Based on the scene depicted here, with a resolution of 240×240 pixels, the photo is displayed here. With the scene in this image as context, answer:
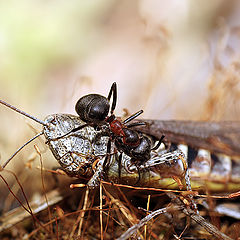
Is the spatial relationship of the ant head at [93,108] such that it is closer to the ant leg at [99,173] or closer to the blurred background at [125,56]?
the ant leg at [99,173]

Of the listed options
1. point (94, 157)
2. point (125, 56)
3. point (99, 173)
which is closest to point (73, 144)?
point (94, 157)

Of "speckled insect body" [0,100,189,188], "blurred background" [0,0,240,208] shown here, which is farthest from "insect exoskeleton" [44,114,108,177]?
"blurred background" [0,0,240,208]

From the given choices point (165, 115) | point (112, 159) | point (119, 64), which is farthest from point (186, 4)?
point (112, 159)

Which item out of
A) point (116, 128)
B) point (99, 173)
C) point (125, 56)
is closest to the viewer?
point (99, 173)

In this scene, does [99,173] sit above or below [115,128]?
below

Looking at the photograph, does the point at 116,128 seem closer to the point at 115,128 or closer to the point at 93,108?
the point at 115,128

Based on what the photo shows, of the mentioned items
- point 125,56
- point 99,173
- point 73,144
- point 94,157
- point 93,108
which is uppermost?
point 125,56

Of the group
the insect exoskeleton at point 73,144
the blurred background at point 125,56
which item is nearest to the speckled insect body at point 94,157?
the insect exoskeleton at point 73,144

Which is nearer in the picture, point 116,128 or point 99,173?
point 99,173
